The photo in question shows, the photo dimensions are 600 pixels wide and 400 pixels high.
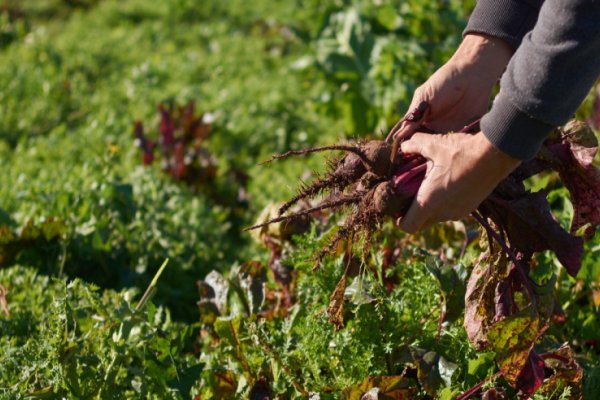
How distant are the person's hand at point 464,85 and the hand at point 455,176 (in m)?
0.29

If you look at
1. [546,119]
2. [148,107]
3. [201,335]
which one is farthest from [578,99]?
[148,107]

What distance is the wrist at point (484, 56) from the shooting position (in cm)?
221

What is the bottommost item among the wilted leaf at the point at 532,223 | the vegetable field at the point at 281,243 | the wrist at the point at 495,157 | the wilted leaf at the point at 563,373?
the vegetable field at the point at 281,243

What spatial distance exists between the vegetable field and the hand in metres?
0.10

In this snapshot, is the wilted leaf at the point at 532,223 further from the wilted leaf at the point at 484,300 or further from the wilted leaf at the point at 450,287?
the wilted leaf at the point at 450,287

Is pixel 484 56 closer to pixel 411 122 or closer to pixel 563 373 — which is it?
pixel 411 122

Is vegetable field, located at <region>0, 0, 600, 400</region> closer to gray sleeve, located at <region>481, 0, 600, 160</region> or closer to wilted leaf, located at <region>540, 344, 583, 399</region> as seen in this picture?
wilted leaf, located at <region>540, 344, 583, 399</region>

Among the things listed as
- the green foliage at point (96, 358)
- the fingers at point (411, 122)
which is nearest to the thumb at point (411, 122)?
the fingers at point (411, 122)

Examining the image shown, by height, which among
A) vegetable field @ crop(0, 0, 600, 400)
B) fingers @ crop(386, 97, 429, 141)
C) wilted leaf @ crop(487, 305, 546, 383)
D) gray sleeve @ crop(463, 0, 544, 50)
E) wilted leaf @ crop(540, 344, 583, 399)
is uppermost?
gray sleeve @ crop(463, 0, 544, 50)

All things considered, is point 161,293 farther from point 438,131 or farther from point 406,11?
point 406,11

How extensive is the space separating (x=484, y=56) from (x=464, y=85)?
0.10 meters

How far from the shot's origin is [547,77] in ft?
5.50

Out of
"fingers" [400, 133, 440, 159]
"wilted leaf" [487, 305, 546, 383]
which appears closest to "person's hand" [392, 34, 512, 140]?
"fingers" [400, 133, 440, 159]

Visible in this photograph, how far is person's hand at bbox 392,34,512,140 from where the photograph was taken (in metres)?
2.22
